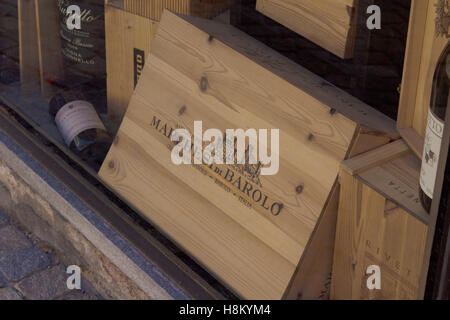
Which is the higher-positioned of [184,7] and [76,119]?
[184,7]

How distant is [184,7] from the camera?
1.96 m

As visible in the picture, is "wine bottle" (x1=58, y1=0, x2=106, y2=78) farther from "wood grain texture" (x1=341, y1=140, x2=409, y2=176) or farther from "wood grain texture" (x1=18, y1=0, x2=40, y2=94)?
"wood grain texture" (x1=341, y1=140, x2=409, y2=176)

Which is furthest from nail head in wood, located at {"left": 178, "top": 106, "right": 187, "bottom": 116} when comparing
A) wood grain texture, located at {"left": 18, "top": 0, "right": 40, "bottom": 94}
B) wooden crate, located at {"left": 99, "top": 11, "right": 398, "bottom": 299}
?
wood grain texture, located at {"left": 18, "top": 0, "right": 40, "bottom": 94}

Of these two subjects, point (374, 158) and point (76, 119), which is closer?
point (374, 158)

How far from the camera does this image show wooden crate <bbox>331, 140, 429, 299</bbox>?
4.46 ft

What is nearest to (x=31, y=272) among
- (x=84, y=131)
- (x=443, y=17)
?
(x=84, y=131)

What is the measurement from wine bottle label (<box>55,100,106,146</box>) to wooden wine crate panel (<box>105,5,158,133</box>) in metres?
0.06

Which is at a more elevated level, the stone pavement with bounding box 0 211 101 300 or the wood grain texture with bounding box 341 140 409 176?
the wood grain texture with bounding box 341 140 409 176

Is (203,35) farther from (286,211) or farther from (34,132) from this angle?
(34,132)

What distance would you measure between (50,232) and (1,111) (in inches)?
24.0

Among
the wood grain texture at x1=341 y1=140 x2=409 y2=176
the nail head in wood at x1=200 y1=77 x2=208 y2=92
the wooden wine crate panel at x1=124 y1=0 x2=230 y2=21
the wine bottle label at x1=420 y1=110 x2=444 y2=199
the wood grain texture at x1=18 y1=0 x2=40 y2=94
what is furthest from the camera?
the wood grain texture at x1=18 y1=0 x2=40 y2=94

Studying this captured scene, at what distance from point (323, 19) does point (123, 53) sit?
2.59 ft

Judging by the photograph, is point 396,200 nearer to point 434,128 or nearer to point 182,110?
point 434,128

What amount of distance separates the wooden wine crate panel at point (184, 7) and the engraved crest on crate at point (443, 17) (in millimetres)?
793
